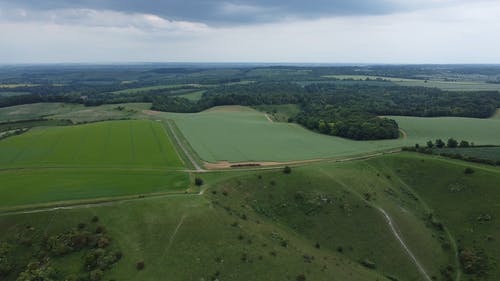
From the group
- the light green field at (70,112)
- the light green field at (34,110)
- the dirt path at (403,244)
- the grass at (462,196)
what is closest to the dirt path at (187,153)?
the dirt path at (403,244)

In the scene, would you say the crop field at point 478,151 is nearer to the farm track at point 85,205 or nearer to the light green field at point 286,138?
the light green field at point 286,138

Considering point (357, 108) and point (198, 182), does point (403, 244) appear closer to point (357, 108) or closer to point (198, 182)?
point (198, 182)

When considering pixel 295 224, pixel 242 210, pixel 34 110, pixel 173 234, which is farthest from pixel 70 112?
pixel 295 224

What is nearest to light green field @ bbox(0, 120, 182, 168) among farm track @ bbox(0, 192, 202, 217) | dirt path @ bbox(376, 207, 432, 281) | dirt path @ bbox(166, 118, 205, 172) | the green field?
the green field

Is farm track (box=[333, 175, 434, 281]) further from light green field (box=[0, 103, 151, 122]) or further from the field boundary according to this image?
light green field (box=[0, 103, 151, 122])

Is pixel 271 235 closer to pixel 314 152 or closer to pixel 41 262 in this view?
pixel 41 262
